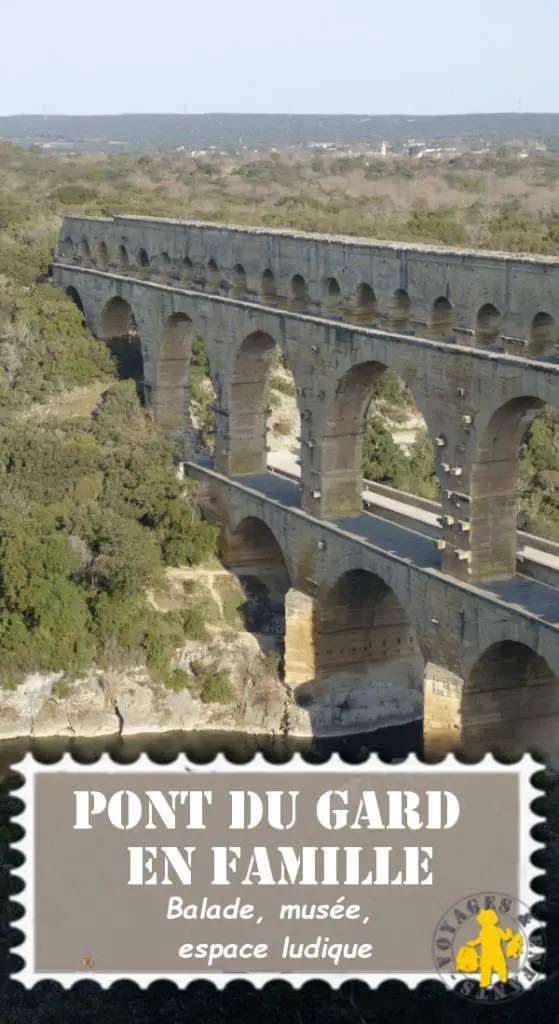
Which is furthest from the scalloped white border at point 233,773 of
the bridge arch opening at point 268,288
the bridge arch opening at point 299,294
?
the bridge arch opening at point 268,288

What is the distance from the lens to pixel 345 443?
2941cm

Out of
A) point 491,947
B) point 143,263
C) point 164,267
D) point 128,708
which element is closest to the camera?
point 491,947

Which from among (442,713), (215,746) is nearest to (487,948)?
(442,713)

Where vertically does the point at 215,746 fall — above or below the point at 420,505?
below

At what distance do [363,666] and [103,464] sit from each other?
8.38 m

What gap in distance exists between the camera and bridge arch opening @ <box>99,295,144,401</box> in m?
43.0

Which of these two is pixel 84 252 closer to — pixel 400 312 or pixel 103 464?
pixel 103 464

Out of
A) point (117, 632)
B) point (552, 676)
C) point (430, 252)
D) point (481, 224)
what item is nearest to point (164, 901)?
point (552, 676)

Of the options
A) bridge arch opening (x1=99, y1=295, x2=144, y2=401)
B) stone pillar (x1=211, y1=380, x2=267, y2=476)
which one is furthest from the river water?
bridge arch opening (x1=99, y1=295, x2=144, y2=401)

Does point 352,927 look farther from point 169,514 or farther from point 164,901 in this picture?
point 169,514

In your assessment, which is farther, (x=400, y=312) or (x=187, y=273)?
(x=187, y=273)

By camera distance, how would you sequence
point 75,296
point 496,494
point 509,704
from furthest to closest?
point 75,296 → point 509,704 → point 496,494

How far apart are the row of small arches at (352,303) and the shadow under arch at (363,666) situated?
5441 mm

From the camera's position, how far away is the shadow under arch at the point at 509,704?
24875mm
